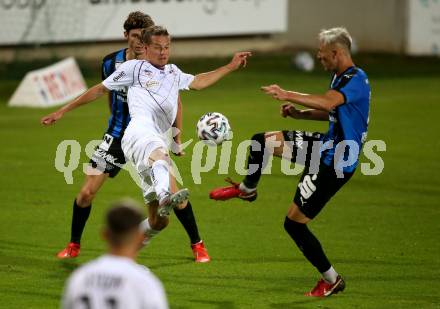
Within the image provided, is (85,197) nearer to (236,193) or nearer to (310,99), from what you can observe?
(236,193)

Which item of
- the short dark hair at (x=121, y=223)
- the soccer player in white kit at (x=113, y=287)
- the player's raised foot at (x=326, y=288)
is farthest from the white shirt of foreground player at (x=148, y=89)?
the soccer player in white kit at (x=113, y=287)

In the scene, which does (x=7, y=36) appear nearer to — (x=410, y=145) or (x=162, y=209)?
(x=410, y=145)

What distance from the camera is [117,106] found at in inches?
404

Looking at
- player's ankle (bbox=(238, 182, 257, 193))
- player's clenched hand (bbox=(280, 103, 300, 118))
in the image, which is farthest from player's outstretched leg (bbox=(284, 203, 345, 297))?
player's clenched hand (bbox=(280, 103, 300, 118))

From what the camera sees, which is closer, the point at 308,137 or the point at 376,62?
the point at 308,137

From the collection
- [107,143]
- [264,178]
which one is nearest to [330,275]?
[107,143]

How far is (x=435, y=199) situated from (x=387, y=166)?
7.56ft

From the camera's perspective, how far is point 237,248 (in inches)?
423

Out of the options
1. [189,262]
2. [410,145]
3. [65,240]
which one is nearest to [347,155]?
[189,262]

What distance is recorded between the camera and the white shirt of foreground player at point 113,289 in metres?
4.96

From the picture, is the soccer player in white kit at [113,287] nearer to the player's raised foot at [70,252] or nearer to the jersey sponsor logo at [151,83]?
the jersey sponsor logo at [151,83]

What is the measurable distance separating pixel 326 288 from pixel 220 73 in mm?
2235

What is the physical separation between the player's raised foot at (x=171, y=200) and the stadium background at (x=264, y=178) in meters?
0.74
